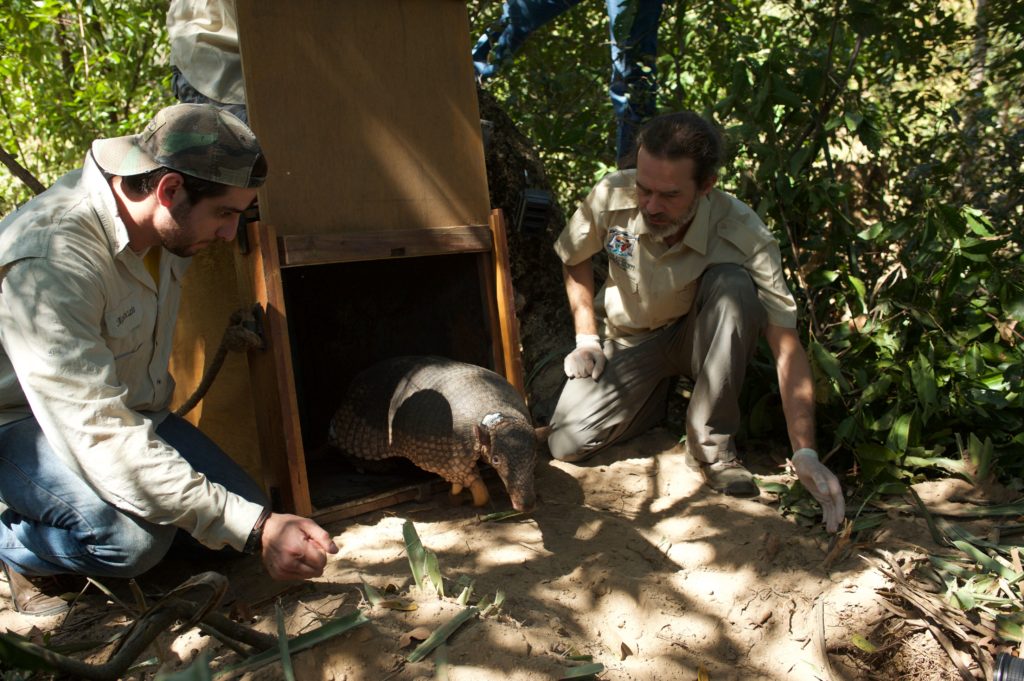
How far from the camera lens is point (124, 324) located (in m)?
2.20

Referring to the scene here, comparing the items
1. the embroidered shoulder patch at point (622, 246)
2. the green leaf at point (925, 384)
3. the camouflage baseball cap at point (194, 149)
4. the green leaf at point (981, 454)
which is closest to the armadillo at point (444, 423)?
the embroidered shoulder patch at point (622, 246)

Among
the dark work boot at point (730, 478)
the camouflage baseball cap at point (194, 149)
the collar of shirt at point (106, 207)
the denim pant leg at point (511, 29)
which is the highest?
the denim pant leg at point (511, 29)

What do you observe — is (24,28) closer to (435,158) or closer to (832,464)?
(435,158)

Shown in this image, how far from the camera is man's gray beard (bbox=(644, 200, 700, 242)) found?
318 cm

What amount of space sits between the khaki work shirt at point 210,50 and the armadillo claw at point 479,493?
66.5 inches

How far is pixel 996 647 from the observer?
2205mm

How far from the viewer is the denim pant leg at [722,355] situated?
10.3 feet

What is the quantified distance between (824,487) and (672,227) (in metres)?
1.13

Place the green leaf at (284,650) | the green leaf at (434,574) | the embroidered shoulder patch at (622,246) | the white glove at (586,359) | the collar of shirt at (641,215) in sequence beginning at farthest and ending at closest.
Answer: the white glove at (586,359)
the embroidered shoulder patch at (622,246)
the collar of shirt at (641,215)
the green leaf at (434,574)
the green leaf at (284,650)

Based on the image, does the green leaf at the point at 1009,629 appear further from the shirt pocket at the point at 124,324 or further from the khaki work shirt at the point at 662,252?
the shirt pocket at the point at 124,324

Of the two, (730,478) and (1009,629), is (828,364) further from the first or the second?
(1009,629)

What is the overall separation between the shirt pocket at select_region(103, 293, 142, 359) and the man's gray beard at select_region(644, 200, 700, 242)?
188 cm

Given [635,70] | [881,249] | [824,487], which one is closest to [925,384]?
[824,487]

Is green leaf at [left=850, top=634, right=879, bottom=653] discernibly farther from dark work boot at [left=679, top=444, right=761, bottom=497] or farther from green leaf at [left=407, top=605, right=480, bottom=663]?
green leaf at [left=407, top=605, right=480, bottom=663]
